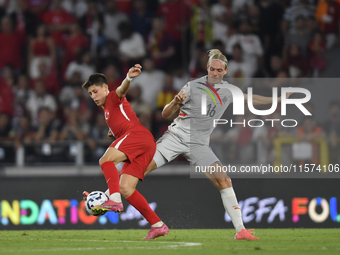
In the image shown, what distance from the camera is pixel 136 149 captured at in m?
6.19

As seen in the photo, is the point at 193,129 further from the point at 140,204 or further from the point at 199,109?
the point at 140,204

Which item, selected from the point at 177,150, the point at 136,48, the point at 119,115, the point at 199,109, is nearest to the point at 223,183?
the point at 177,150

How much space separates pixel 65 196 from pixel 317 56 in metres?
5.21

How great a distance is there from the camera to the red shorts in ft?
20.2

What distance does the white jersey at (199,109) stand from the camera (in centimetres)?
645

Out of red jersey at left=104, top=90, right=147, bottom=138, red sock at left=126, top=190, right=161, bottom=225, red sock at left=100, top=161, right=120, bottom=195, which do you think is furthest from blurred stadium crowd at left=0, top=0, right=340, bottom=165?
red sock at left=100, top=161, right=120, bottom=195

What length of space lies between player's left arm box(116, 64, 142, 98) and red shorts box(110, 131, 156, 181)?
44cm

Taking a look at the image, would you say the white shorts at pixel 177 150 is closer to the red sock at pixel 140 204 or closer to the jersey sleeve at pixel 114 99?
the red sock at pixel 140 204

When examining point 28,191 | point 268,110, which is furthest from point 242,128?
point 28,191

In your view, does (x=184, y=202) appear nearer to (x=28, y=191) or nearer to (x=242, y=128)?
(x=242, y=128)

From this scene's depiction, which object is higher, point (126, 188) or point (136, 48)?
point (136, 48)

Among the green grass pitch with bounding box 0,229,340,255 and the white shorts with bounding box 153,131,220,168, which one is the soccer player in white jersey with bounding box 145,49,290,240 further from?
the green grass pitch with bounding box 0,229,340,255

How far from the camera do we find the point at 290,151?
8.62 m

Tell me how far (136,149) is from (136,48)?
5.73 metres
